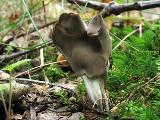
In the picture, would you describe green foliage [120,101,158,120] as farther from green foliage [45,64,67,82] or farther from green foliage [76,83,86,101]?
green foliage [45,64,67,82]

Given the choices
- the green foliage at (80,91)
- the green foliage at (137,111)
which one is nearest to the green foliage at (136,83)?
the green foliage at (137,111)

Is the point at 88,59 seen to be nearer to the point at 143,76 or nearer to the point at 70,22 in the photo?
the point at 70,22

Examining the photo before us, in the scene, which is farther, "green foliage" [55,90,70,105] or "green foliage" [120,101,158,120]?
"green foliage" [55,90,70,105]

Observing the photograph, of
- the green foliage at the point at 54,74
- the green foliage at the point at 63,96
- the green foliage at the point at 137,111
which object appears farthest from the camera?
the green foliage at the point at 54,74

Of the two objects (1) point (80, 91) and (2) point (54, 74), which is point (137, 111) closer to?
(1) point (80, 91)

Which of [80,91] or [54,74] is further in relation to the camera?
[54,74]

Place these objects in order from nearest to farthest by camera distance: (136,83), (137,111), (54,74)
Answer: (137,111), (136,83), (54,74)

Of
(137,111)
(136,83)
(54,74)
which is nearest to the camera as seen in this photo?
(137,111)

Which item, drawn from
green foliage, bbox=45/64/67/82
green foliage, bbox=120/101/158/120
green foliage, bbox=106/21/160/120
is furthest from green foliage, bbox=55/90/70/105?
green foliage, bbox=45/64/67/82

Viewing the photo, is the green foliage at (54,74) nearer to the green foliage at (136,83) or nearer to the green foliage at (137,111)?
the green foliage at (136,83)

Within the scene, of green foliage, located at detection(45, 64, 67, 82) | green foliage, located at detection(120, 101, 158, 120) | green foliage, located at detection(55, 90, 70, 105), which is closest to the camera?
green foliage, located at detection(120, 101, 158, 120)

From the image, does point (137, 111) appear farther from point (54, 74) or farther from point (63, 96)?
point (54, 74)

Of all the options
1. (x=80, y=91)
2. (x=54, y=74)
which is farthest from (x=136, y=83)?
(x=54, y=74)
